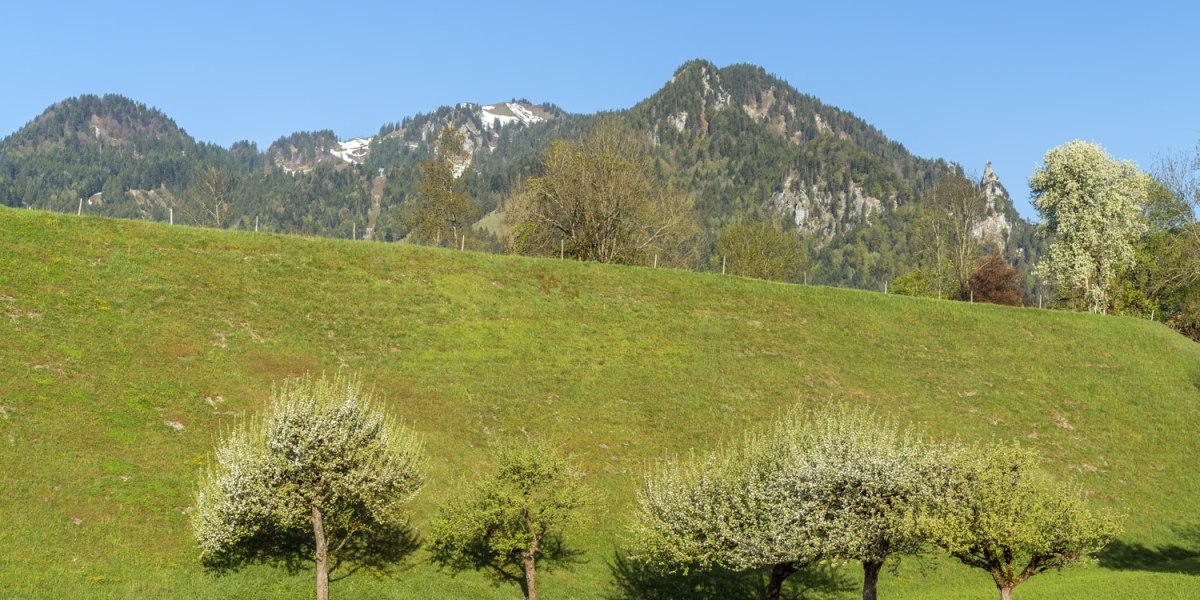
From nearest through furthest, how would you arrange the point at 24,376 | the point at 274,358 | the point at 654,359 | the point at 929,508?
the point at 929,508
the point at 24,376
the point at 274,358
the point at 654,359

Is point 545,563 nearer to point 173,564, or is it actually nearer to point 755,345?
point 173,564

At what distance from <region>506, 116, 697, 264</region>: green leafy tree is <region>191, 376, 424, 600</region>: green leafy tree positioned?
71.7m

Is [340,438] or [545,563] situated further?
[545,563]

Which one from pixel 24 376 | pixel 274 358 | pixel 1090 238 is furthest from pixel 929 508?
pixel 1090 238

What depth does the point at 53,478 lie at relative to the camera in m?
44.6

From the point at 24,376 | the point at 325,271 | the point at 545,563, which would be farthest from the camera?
the point at 325,271

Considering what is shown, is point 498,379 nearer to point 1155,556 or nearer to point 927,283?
point 1155,556

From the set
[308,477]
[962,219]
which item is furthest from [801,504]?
[962,219]

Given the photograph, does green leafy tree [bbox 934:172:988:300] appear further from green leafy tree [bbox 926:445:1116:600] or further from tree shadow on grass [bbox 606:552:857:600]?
green leafy tree [bbox 926:445:1116:600]

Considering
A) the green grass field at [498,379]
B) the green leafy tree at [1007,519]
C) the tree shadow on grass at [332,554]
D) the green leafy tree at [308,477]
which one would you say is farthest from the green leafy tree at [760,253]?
the green leafy tree at [308,477]

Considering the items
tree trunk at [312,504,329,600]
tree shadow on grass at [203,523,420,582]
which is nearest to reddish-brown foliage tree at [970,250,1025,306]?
tree shadow on grass at [203,523,420,582]

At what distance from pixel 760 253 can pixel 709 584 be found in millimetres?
134719

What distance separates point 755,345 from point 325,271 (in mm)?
38971

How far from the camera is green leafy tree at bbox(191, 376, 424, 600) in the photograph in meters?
39.7
